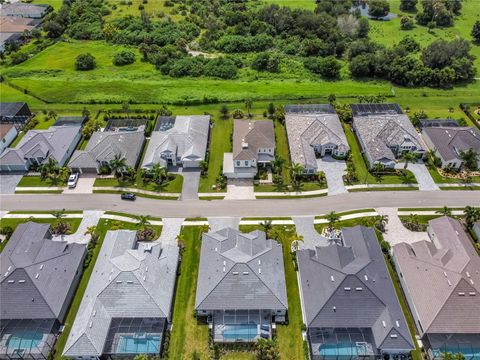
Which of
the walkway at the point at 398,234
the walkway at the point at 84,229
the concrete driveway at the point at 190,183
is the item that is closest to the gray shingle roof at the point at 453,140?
the walkway at the point at 398,234

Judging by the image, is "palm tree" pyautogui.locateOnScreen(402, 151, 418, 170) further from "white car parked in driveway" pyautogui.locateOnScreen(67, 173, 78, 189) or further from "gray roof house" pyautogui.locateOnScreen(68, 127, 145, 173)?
"white car parked in driveway" pyautogui.locateOnScreen(67, 173, 78, 189)

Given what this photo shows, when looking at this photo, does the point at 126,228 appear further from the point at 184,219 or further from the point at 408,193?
the point at 408,193

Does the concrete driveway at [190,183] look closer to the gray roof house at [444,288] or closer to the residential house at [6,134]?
the gray roof house at [444,288]

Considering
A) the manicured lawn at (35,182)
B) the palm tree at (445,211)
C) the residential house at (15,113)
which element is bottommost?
the palm tree at (445,211)

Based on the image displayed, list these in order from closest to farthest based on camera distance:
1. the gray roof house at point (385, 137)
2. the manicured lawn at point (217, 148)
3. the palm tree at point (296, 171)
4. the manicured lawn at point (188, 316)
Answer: the manicured lawn at point (188, 316) < the palm tree at point (296, 171) < the manicured lawn at point (217, 148) < the gray roof house at point (385, 137)

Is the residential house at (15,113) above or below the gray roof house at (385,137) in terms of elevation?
above

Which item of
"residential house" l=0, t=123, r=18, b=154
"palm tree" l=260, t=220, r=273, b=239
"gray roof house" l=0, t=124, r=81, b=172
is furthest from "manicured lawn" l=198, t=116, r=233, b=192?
"residential house" l=0, t=123, r=18, b=154
